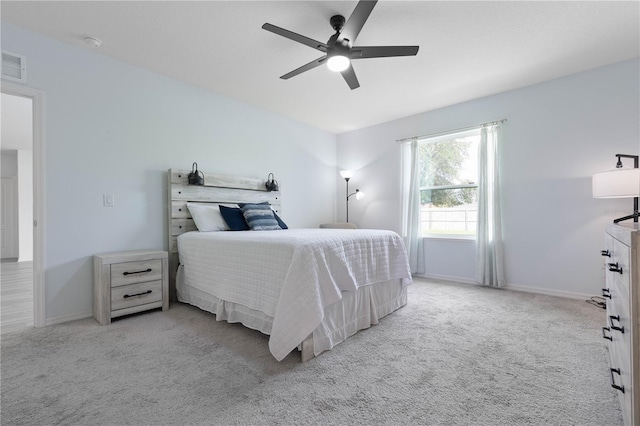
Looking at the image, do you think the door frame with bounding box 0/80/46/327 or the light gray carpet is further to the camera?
the door frame with bounding box 0/80/46/327

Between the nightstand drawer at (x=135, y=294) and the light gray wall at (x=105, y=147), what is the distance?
16.0 inches

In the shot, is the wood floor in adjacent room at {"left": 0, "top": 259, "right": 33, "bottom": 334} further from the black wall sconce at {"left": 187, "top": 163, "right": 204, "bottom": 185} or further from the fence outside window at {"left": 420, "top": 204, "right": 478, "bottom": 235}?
the fence outside window at {"left": 420, "top": 204, "right": 478, "bottom": 235}

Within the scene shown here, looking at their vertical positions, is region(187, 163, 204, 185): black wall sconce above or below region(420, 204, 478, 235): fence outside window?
above

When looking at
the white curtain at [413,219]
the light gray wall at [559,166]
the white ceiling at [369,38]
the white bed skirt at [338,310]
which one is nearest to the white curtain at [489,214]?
the light gray wall at [559,166]

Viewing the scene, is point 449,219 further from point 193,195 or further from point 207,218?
point 193,195

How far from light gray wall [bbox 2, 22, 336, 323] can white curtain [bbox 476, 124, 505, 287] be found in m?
3.33

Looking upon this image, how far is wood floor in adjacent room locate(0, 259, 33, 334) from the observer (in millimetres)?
2438

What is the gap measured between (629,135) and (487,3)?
2.21 metres

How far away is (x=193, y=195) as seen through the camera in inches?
130

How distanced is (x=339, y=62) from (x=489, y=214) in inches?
113

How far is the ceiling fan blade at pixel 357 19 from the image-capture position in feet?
5.45

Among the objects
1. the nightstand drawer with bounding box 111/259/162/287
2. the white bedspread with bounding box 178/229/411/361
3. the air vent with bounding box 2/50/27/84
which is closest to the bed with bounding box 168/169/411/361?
the white bedspread with bounding box 178/229/411/361

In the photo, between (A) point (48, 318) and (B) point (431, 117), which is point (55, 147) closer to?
(A) point (48, 318)

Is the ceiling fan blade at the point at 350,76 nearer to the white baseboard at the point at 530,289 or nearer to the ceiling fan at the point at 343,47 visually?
the ceiling fan at the point at 343,47
